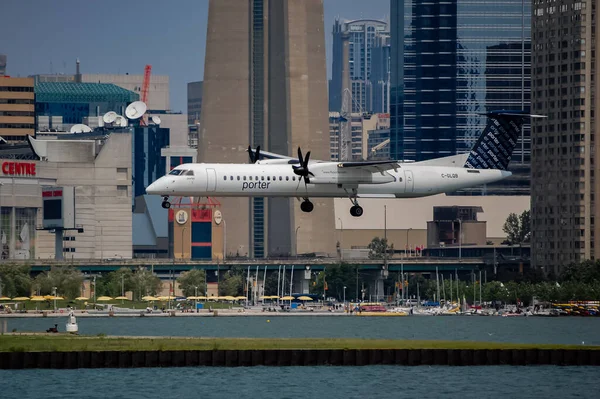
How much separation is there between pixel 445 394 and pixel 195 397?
21332mm

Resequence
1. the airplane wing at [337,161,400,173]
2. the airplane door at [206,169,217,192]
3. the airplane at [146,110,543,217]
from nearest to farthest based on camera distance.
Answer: the airplane door at [206,169,217,192], the airplane at [146,110,543,217], the airplane wing at [337,161,400,173]

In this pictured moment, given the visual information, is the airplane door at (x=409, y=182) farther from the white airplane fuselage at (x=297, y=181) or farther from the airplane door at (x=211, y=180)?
the airplane door at (x=211, y=180)

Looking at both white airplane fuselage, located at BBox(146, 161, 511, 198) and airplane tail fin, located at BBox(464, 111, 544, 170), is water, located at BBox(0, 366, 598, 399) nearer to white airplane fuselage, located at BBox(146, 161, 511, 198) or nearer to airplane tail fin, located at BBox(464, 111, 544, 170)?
white airplane fuselage, located at BBox(146, 161, 511, 198)

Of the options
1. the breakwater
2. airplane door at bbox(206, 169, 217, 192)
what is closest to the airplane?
airplane door at bbox(206, 169, 217, 192)

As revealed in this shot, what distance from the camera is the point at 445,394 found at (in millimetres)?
132375

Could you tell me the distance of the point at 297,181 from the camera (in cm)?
14462

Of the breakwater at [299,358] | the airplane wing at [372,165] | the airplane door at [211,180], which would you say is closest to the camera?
the breakwater at [299,358]

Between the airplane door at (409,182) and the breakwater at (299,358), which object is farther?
the airplane door at (409,182)

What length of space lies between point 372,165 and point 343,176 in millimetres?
3002

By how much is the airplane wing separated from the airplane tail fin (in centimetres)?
1198

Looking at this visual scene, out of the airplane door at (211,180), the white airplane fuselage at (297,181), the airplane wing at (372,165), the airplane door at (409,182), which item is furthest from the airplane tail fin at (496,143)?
the airplane door at (211,180)

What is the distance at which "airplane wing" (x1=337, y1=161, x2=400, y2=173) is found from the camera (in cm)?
14500

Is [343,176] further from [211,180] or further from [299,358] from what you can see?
[299,358]

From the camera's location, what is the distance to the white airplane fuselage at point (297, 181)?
143125 millimetres
